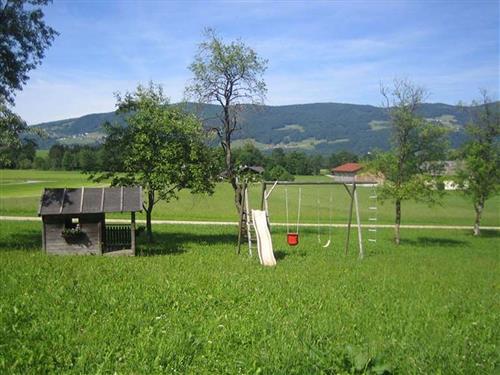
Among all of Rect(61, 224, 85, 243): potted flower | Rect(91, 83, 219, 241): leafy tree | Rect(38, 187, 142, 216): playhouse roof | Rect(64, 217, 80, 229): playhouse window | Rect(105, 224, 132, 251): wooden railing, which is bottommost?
Rect(105, 224, 132, 251): wooden railing

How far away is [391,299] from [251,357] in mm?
5368

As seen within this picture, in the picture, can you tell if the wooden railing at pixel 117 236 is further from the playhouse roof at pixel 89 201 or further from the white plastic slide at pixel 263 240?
the white plastic slide at pixel 263 240

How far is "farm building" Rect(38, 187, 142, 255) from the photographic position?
1689 centimetres

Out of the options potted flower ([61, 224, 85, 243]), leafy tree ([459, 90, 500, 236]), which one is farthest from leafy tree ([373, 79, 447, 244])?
potted flower ([61, 224, 85, 243])

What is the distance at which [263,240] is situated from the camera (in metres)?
17.0

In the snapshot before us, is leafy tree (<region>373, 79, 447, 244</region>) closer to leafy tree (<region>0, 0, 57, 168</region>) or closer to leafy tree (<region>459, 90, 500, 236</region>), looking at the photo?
leafy tree (<region>459, 90, 500, 236</region>)

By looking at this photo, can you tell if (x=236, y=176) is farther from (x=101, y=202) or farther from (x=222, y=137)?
(x=101, y=202)

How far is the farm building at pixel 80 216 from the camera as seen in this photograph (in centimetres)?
1689

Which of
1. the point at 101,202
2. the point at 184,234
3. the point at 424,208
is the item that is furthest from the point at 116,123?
the point at 424,208

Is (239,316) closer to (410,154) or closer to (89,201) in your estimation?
(89,201)

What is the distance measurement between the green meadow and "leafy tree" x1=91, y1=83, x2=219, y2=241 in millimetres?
4777

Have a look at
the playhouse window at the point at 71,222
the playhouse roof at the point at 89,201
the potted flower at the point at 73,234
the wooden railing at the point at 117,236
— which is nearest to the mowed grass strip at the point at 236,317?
the potted flower at the point at 73,234

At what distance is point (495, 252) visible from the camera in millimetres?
26109

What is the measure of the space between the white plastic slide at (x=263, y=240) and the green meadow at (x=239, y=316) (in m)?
0.41
